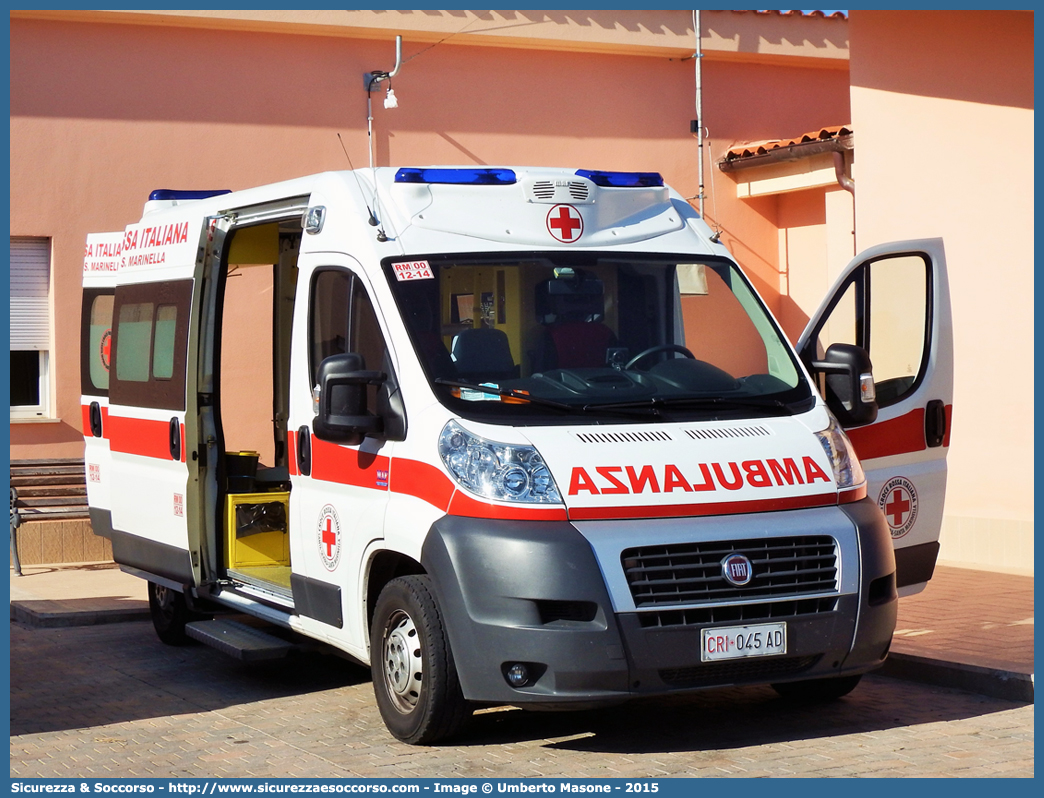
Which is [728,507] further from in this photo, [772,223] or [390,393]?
[772,223]

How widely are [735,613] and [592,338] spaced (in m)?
1.44

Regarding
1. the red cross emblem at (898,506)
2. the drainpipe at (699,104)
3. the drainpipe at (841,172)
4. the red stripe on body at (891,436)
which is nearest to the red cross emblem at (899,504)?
the red cross emblem at (898,506)

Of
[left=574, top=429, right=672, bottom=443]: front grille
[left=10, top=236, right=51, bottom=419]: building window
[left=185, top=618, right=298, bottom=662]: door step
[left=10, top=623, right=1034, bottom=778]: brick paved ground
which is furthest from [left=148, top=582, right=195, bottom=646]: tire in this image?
[left=10, top=236, right=51, bottom=419]: building window

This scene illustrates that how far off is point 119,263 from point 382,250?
11.2 ft

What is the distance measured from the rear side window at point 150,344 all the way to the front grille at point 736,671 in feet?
11.8

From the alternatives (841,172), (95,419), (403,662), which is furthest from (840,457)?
(841,172)

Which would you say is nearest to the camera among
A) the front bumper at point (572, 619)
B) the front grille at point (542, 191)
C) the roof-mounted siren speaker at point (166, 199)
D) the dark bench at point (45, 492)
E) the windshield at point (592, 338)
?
the front bumper at point (572, 619)

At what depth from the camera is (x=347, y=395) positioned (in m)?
6.23

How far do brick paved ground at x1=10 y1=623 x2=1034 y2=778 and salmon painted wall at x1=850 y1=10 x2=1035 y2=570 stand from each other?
135 inches

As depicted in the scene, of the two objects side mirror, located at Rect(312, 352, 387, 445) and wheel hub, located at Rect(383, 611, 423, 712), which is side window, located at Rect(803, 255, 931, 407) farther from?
wheel hub, located at Rect(383, 611, 423, 712)

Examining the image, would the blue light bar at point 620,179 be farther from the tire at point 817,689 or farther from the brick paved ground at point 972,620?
the brick paved ground at point 972,620

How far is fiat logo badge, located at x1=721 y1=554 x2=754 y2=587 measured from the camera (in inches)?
227

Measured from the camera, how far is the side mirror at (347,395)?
618 cm

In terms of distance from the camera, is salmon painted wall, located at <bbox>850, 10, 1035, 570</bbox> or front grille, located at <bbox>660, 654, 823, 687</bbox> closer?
front grille, located at <bbox>660, 654, 823, 687</bbox>
